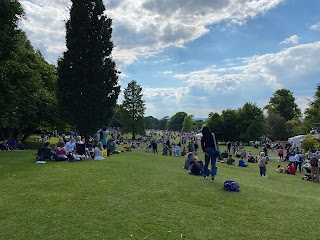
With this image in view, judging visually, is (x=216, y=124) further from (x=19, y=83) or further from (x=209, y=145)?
(x=209, y=145)

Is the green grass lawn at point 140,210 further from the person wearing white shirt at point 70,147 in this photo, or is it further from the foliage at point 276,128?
the foliage at point 276,128

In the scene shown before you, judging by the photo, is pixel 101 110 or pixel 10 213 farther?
pixel 101 110

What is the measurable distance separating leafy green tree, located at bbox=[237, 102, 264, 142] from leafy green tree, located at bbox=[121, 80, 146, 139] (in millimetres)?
27018

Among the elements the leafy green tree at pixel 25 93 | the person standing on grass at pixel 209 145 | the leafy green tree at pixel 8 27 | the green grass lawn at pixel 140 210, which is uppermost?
the leafy green tree at pixel 8 27

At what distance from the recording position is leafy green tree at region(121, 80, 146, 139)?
84875 millimetres

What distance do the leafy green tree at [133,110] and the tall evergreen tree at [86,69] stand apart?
5411cm

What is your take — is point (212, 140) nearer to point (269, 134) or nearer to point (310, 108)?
point (310, 108)

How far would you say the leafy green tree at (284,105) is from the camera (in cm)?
10688

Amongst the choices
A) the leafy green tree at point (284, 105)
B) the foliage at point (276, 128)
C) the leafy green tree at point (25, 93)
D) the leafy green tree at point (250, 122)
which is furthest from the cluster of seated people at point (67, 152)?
the leafy green tree at point (284, 105)

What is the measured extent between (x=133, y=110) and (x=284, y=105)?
56.7m

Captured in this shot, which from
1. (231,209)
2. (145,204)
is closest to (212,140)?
→ (231,209)

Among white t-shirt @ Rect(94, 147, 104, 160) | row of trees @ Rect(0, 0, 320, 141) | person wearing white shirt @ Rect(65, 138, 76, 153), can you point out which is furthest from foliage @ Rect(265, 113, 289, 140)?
person wearing white shirt @ Rect(65, 138, 76, 153)

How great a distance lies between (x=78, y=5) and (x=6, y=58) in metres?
10.6

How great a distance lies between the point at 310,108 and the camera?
166 feet
